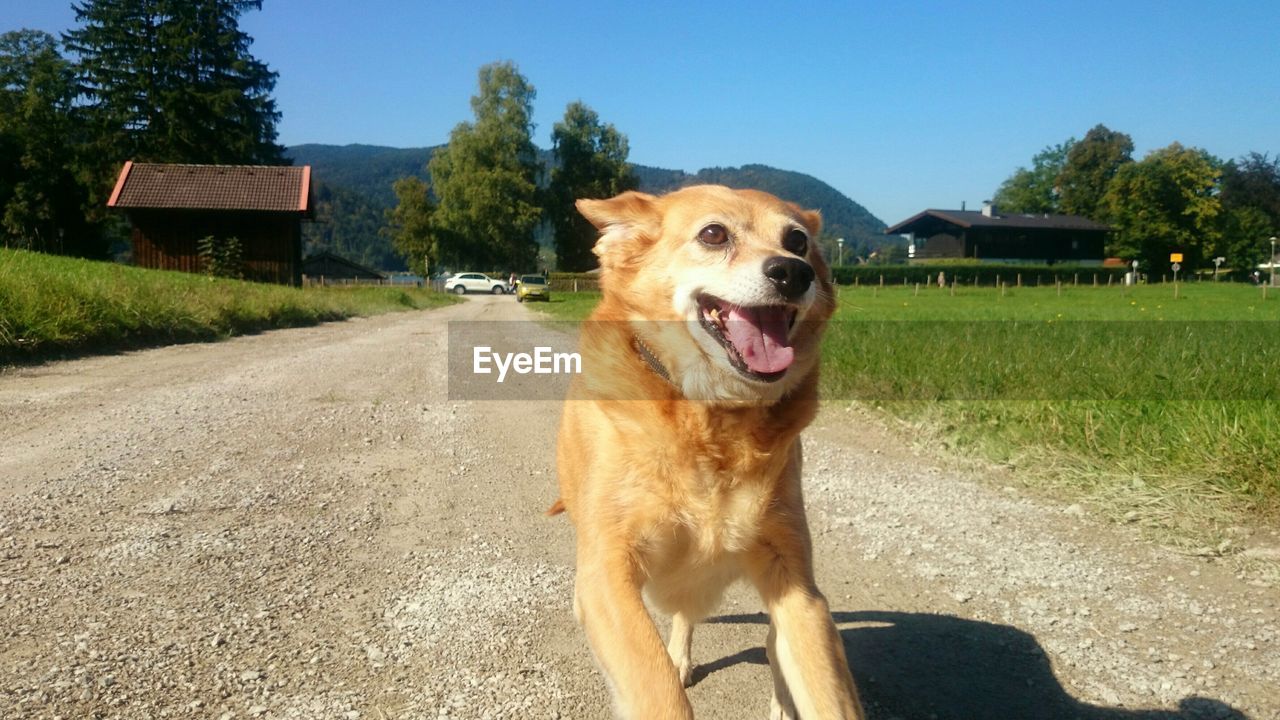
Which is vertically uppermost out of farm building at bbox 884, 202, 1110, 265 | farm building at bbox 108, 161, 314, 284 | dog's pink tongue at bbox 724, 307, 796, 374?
farm building at bbox 884, 202, 1110, 265

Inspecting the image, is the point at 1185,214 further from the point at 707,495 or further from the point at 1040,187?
the point at 707,495

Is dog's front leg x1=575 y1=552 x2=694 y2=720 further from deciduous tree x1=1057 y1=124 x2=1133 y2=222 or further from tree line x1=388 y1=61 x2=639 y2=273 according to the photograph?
deciduous tree x1=1057 y1=124 x2=1133 y2=222

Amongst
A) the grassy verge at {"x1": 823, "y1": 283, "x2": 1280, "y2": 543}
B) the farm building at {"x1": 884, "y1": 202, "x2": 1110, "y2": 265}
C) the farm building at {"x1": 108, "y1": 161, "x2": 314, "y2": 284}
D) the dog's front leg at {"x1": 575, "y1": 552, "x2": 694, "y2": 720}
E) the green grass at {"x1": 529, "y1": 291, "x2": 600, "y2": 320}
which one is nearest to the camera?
the dog's front leg at {"x1": 575, "y1": 552, "x2": 694, "y2": 720}

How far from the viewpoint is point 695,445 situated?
2893 mm

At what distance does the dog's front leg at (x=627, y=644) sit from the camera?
2.42 m

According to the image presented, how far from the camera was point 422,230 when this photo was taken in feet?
255

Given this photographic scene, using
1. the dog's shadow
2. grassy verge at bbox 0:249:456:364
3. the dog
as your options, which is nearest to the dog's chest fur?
the dog

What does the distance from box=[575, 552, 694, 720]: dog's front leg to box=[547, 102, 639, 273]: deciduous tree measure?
6897 cm

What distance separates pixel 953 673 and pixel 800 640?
3.23 ft

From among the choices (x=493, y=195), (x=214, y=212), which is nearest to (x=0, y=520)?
(x=214, y=212)

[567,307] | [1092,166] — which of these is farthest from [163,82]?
[1092,166]

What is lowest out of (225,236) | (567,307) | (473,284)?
(567,307)

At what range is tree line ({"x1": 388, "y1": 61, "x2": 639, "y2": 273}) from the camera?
68938 millimetres

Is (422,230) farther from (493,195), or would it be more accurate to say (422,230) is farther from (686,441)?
(686,441)
